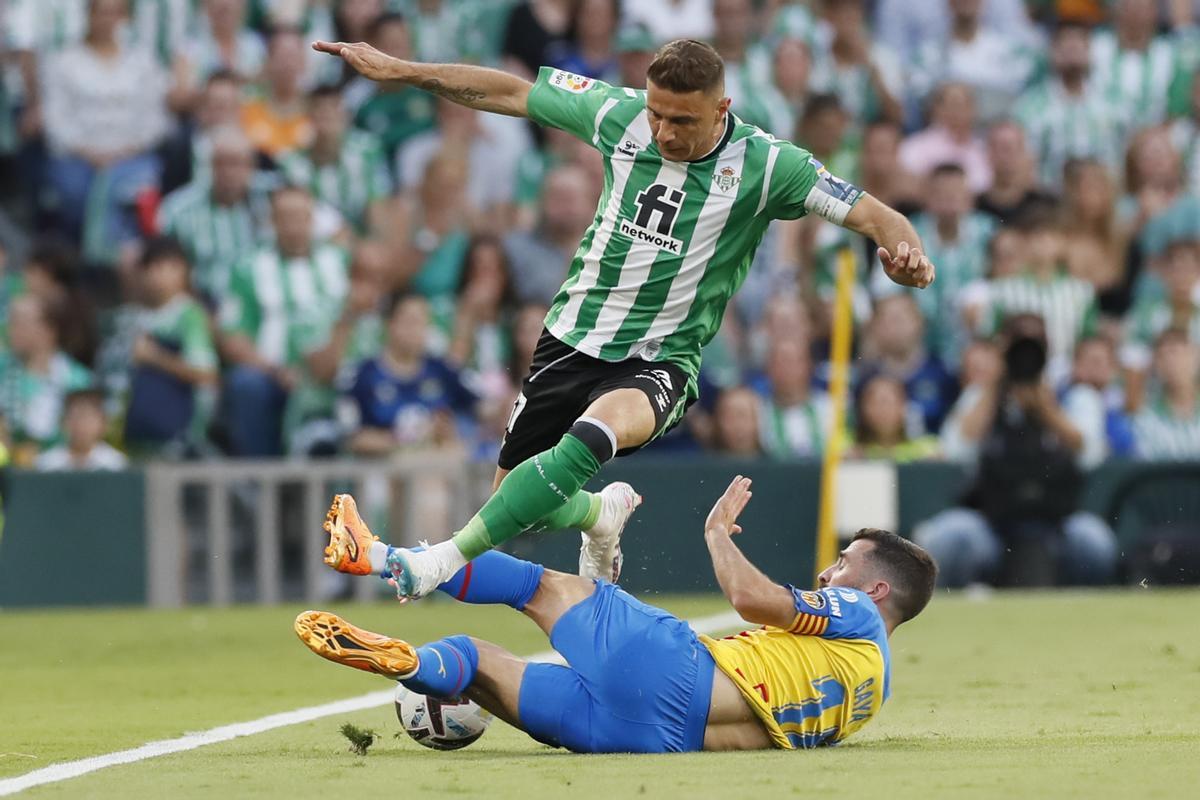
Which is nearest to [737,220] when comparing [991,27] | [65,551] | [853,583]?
[853,583]

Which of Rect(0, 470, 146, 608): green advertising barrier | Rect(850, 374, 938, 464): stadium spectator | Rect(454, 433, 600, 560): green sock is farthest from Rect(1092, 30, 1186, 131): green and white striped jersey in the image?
Rect(454, 433, 600, 560): green sock

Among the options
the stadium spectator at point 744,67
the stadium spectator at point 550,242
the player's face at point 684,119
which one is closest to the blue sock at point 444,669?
the player's face at point 684,119

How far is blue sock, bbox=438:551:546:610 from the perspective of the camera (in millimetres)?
6852

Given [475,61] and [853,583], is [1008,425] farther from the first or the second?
[853,583]

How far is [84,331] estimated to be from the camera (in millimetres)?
15102

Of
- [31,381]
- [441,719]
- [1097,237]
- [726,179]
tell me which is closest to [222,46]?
[31,381]

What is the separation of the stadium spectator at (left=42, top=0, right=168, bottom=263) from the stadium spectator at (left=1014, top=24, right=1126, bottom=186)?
22.0ft

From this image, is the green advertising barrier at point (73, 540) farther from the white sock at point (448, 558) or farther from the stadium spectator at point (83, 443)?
the white sock at point (448, 558)

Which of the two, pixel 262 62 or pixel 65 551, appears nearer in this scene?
pixel 65 551

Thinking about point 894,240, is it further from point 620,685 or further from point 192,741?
point 192,741

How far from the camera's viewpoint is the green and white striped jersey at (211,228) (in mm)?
15281

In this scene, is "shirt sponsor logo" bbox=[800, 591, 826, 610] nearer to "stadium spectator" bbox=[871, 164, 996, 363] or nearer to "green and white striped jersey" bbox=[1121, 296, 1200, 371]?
"stadium spectator" bbox=[871, 164, 996, 363]

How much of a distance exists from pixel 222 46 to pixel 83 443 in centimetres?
343

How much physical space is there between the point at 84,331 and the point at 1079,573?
720 centimetres
